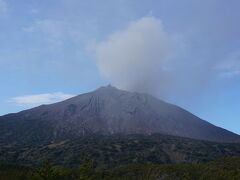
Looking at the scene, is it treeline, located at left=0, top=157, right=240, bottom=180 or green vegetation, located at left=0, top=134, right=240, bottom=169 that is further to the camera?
green vegetation, located at left=0, top=134, right=240, bottom=169

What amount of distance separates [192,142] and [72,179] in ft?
422

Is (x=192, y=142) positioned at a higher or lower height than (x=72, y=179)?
higher

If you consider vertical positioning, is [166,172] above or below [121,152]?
below

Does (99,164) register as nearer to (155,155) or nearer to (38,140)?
(155,155)

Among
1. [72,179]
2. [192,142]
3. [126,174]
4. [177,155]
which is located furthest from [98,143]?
[72,179]

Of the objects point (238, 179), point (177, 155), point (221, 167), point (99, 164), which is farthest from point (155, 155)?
point (238, 179)

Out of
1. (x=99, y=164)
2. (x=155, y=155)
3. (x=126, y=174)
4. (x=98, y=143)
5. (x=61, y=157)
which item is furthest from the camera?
(x=98, y=143)

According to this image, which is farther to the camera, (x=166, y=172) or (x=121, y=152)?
(x=121, y=152)

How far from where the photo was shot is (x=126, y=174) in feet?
284

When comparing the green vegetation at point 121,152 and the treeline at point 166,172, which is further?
the green vegetation at point 121,152

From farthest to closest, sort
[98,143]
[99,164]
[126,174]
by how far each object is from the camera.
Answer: [98,143] < [99,164] < [126,174]

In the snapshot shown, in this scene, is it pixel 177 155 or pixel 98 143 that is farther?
pixel 98 143

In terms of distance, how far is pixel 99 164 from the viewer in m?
124

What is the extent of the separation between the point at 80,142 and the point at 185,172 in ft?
325
